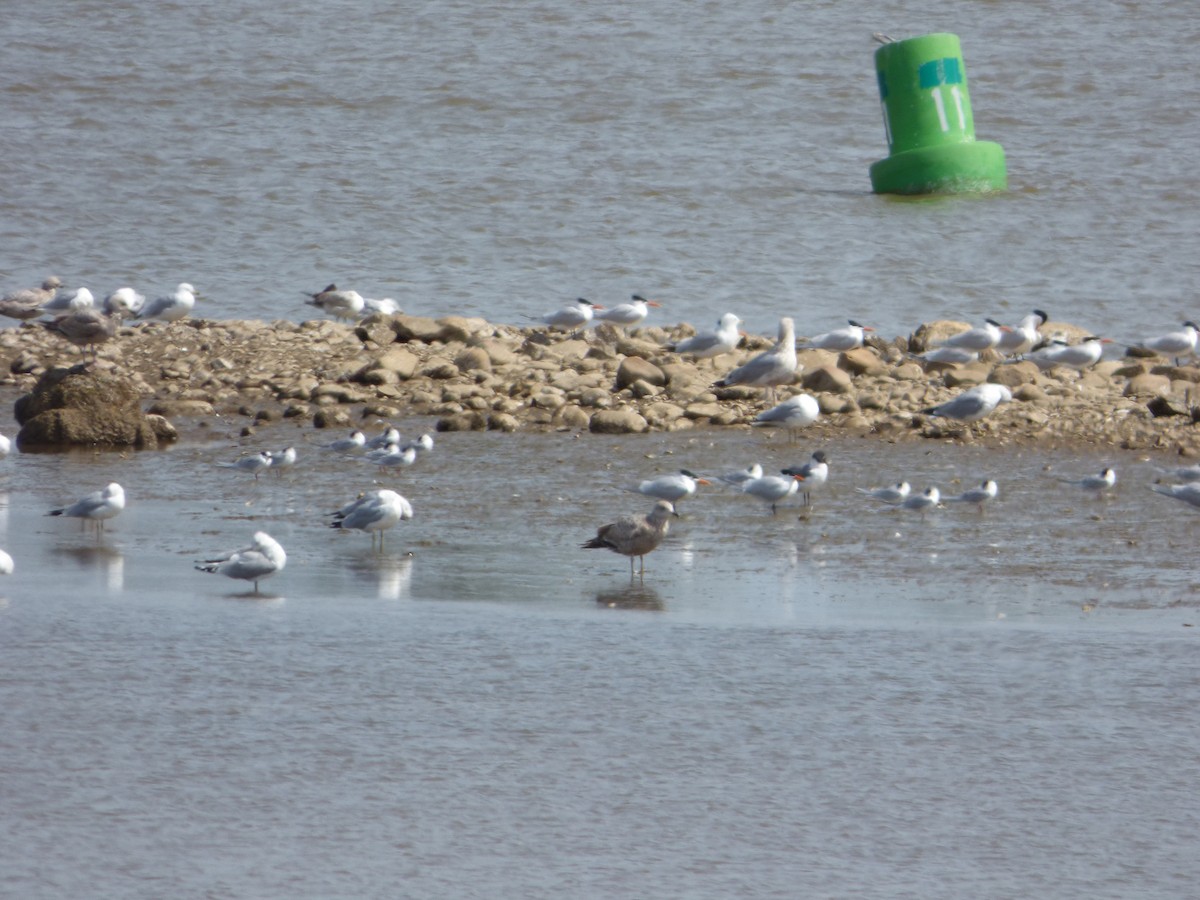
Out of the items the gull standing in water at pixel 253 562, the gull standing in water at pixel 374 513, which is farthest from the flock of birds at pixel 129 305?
the gull standing in water at pixel 253 562

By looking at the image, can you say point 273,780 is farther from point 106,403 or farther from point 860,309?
point 860,309

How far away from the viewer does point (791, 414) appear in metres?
13.0

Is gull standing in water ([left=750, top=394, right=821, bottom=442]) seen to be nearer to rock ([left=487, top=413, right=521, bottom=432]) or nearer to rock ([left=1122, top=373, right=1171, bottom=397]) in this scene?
rock ([left=487, top=413, right=521, bottom=432])

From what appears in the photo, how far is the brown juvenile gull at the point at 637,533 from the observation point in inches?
369

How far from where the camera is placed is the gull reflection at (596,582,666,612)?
Answer: 872 cm

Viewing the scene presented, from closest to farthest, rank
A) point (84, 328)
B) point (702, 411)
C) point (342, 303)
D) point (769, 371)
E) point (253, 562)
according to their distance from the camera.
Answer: point (253, 562)
point (702, 411)
point (769, 371)
point (84, 328)
point (342, 303)

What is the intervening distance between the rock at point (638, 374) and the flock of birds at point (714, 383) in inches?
18.3

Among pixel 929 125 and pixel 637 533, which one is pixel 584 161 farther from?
pixel 637 533

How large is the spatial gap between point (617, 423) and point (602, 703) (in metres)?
6.31

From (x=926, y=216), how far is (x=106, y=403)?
15280 mm

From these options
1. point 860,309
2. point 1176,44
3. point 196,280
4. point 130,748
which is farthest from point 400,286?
point 1176,44

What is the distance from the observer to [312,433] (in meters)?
13.7

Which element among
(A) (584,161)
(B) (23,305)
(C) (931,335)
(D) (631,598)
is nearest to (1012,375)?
(C) (931,335)

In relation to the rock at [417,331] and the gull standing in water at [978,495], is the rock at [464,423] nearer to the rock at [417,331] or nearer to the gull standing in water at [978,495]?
the rock at [417,331]
